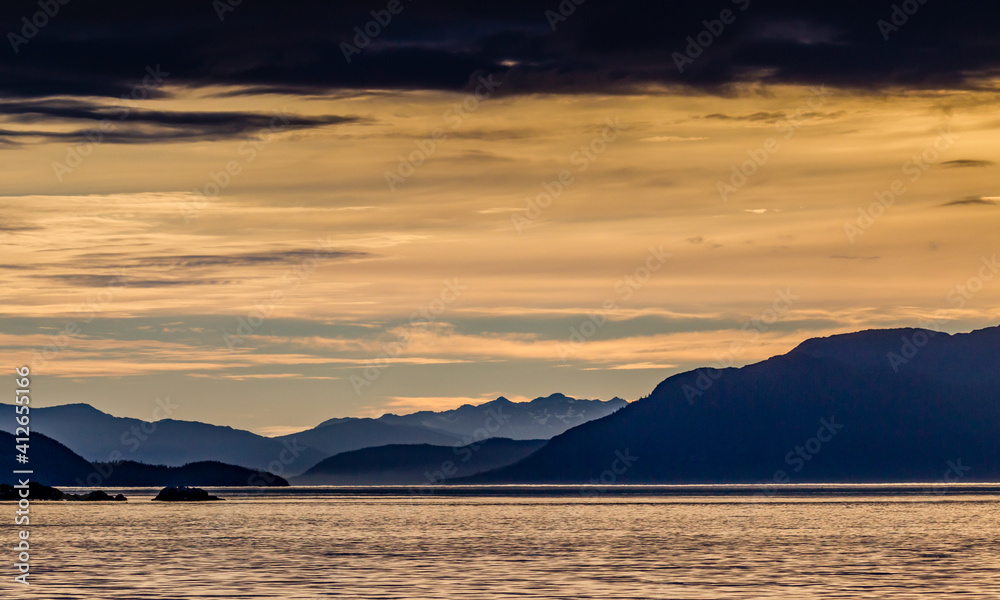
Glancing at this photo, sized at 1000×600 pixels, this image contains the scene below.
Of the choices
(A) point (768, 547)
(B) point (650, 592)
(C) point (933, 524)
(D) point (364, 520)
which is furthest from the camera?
(D) point (364, 520)

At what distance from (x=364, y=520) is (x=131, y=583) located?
94.3 metres

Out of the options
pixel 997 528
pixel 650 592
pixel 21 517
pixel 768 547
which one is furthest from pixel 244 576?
pixel 21 517

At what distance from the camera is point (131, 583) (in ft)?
241

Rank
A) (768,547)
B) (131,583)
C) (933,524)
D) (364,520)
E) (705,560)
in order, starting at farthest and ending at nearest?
1. (364,520)
2. (933,524)
3. (768,547)
4. (705,560)
5. (131,583)

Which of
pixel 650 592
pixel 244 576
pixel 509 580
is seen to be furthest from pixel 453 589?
pixel 244 576

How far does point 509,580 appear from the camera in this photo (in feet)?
242

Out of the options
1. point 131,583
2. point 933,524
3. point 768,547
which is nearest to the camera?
point 131,583

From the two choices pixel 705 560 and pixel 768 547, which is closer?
pixel 705 560

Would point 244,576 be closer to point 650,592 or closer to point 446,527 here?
point 650,592

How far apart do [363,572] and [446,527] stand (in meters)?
62.9

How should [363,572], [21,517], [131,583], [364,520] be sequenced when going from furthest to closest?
[21,517]
[364,520]
[363,572]
[131,583]

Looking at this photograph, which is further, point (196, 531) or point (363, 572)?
point (196, 531)

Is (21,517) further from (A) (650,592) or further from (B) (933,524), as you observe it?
(A) (650,592)

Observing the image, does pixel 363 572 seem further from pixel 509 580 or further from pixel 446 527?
pixel 446 527
